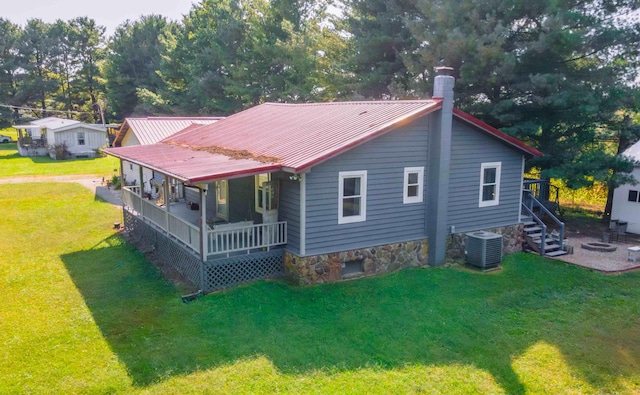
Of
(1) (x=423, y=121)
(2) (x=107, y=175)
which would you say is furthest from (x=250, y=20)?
A: (1) (x=423, y=121)

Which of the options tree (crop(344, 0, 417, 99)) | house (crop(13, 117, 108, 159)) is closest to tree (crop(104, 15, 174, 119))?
house (crop(13, 117, 108, 159))

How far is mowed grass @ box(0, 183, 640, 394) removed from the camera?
753cm

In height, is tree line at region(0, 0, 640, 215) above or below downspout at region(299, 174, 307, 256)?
above

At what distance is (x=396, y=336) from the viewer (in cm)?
898

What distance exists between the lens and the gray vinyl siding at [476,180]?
12977mm

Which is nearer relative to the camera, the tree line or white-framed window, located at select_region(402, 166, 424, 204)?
white-framed window, located at select_region(402, 166, 424, 204)

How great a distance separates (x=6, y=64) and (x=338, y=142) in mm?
60829

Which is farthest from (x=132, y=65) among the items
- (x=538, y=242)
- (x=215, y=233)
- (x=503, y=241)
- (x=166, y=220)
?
(x=538, y=242)

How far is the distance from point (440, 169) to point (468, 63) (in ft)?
25.3

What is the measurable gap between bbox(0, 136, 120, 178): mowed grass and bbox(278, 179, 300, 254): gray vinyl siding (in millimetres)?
22730

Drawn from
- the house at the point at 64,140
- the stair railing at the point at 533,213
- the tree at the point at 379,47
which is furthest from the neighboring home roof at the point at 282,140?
the house at the point at 64,140

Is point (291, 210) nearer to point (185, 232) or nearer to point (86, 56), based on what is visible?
point (185, 232)

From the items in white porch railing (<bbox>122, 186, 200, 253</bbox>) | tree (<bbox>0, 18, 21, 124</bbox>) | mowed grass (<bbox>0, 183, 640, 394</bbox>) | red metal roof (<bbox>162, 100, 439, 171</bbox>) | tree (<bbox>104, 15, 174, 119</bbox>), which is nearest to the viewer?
mowed grass (<bbox>0, 183, 640, 394</bbox>)

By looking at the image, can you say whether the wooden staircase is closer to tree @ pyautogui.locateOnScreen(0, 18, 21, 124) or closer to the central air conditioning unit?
the central air conditioning unit
